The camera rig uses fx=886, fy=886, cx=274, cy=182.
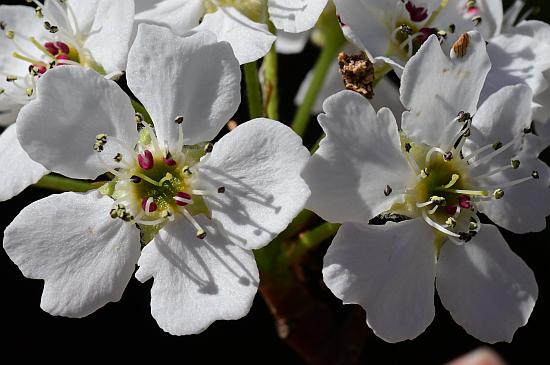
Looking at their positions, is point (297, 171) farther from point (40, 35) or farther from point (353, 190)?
point (40, 35)

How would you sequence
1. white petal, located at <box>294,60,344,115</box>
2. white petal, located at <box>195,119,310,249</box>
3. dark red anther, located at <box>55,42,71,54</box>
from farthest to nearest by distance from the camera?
white petal, located at <box>294,60,344,115</box> < dark red anther, located at <box>55,42,71,54</box> < white petal, located at <box>195,119,310,249</box>

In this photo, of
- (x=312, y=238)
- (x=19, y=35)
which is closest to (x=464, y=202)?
(x=312, y=238)

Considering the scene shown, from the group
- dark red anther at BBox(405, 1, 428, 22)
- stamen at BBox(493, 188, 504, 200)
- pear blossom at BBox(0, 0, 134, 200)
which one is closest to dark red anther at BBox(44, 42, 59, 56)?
pear blossom at BBox(0, 0, 134, 200)

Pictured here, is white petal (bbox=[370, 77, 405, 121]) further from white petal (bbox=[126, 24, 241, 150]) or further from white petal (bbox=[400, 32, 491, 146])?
white petal (bbox=[126, 24, 241, 150])

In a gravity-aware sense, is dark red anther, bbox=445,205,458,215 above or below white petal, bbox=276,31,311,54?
above


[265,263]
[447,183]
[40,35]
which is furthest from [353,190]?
[40,35]

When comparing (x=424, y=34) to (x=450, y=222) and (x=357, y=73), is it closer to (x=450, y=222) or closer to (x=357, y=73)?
(x=357, y=73)

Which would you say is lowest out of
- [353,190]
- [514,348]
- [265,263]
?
A: [514,348]

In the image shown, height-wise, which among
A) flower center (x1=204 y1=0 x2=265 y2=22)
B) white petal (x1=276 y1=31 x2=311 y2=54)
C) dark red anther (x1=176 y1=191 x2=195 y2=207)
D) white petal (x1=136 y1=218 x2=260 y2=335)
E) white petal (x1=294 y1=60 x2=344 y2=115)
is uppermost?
flower center (x1=204 y1=0 x2=265 y2=22)
